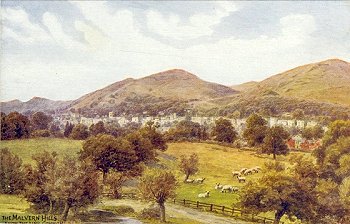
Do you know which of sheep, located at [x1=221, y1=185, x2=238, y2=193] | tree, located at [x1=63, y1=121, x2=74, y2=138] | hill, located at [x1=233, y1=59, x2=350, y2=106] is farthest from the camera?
tree, located at [x1=63, y1=121, x2=74, y2=138]

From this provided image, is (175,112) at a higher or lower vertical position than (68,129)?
higher

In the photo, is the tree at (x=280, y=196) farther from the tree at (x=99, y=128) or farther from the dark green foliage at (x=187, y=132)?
the tree at (x=99, y=128)

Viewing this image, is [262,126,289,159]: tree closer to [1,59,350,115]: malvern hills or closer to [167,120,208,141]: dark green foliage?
[1,59,350,115]: malvern hills

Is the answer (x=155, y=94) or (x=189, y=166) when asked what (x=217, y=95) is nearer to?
(x=155, y=94)

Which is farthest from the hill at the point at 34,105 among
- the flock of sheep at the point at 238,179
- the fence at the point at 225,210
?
the flock of sheep at the point at 238,179

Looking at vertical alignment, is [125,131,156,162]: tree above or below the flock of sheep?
above

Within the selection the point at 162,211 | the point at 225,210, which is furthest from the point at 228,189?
the point at 162,211

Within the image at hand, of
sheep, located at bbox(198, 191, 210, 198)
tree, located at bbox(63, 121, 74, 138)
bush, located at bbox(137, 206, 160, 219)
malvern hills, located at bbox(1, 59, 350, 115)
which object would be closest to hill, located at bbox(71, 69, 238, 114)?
malvern hills, located at bbox(1, 59, 350, 115)
